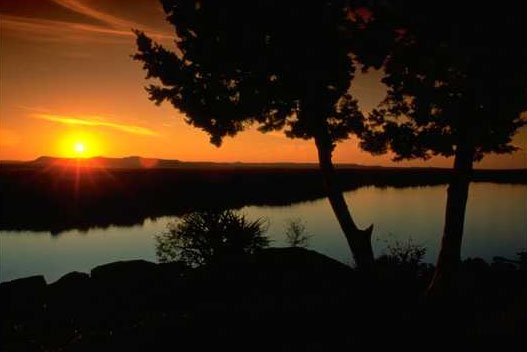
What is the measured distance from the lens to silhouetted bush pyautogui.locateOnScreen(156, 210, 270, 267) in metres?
19.0

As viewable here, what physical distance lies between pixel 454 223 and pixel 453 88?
11.1 ft

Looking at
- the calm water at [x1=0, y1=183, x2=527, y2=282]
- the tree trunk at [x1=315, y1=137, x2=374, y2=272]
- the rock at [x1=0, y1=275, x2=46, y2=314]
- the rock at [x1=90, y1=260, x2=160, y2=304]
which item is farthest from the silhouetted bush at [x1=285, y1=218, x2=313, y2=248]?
the rock at [x1=0, y1=275, x2=46, y2=314]

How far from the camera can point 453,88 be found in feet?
26.7

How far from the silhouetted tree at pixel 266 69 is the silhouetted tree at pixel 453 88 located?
1.24 meters

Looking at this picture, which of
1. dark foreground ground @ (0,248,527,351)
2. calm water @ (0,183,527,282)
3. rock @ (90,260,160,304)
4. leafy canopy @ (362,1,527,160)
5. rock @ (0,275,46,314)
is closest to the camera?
leafy canopy @ (362,1,527,160)

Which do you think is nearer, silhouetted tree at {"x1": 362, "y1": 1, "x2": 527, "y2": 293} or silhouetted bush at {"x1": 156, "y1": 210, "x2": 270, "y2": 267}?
silhouetted tree at {"x1": 362, "y1": 1, "x2": 527, "y2": 293}

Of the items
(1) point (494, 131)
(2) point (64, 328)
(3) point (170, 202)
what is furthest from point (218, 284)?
(3) point (170, 202)

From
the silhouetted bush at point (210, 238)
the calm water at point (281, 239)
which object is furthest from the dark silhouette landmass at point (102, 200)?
the silhouetted bush at point (210, 238)

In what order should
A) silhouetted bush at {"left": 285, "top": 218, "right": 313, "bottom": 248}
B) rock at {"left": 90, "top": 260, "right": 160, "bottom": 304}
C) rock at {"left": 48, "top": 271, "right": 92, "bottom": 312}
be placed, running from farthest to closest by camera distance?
silhouetted bush at {"left": 285, "top": 218, "right": 313, "bottom": 248}
rock at {"left": 90, "top": 260, "right": 160, "bottom": 304}
rock at {"left": 48, "top": 271, "right": 92, "bottom": 312}

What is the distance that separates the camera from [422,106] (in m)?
10.2

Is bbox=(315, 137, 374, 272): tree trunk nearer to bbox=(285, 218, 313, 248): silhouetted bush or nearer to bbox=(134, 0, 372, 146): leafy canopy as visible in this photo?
bbox=(134, 0, 372, 146): leafy canopy

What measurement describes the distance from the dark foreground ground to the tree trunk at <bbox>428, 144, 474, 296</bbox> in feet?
1.57

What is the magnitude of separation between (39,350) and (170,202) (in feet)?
179

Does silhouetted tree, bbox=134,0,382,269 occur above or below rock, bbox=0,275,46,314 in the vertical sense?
above
